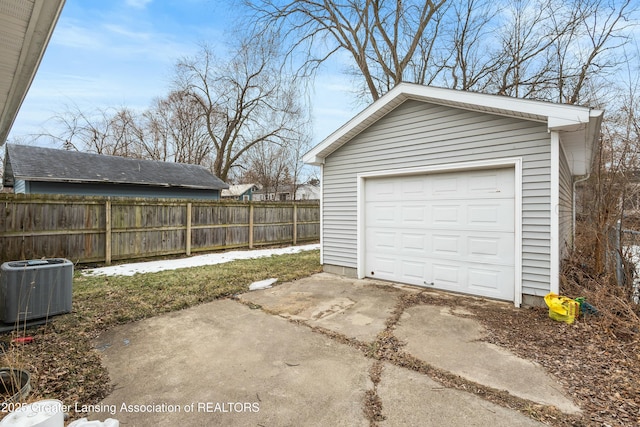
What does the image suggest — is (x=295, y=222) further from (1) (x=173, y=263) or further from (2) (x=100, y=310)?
(2) (x=100, y=310)

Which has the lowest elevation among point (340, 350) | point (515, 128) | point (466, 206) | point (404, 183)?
point (340, 350)

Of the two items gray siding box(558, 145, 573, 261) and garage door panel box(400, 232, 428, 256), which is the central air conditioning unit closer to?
garage door panel box(400, 232, 428, 256)

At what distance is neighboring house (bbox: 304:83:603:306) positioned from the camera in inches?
168

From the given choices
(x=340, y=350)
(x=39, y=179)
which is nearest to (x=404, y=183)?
(x=340, y=350)

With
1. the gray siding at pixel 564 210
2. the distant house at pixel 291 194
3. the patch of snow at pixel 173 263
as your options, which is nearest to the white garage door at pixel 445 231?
the gray siding at pixel 564 210

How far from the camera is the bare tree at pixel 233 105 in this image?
64.6 feet

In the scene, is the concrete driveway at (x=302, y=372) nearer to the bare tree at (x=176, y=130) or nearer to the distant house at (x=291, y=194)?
the bare tree at (x=176, y=130)

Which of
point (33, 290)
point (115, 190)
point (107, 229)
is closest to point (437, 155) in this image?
point (33, 290)

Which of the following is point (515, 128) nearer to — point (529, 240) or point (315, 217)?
point (529, 240)

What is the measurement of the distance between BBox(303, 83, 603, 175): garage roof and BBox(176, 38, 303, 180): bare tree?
13721 mm

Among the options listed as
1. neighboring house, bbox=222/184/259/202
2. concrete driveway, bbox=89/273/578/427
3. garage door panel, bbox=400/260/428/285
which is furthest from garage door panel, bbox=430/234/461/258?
neighboring house, bbox=222/184/259/202

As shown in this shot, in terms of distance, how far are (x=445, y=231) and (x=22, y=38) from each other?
5.66m

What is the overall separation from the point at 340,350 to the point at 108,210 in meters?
7.25

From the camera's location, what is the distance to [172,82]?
1998 centimetres
